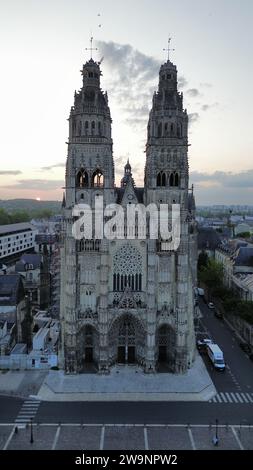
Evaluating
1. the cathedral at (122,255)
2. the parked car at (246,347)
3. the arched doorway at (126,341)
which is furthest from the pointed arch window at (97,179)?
the parked car at (246,347)

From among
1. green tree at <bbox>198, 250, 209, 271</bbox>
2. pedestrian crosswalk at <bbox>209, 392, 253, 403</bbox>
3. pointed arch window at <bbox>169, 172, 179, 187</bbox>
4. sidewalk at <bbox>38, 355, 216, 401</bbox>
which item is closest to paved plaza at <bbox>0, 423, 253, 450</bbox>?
pedestrian crosswalk at <bbox>209, 392, 253, 403</bbox>

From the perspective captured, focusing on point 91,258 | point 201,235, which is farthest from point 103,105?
point 201,235

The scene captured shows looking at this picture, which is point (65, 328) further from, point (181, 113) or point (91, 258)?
point (181, 113)

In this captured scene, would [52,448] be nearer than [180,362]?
Yes

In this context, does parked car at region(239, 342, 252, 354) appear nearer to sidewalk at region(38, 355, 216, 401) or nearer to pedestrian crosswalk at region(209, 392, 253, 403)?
sidewalk at region(38, 355, 216, 401)

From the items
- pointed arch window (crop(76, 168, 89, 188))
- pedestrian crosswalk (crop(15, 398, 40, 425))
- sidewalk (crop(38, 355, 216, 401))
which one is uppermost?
pointed arch window (crop(76, 168, 89, 188))

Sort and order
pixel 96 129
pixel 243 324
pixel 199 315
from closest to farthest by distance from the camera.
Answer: pixel 96 129, pixel 243 324, pixel 199 315
